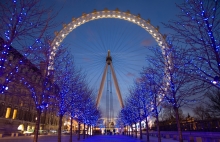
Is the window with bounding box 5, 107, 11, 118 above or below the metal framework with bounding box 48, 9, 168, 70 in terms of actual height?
below

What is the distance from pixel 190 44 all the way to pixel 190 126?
17.1 meters

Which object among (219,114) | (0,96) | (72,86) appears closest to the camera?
(72,86)

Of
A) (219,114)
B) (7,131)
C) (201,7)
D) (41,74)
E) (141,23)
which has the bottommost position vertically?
(7,131)

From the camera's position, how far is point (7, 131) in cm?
3656

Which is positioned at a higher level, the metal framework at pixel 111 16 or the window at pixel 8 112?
the metal framework at pixel 111 16

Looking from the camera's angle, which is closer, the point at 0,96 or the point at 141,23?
the point at 0,96

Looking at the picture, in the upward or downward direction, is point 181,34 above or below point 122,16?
below

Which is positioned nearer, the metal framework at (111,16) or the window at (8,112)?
the metal framework at (111,16)

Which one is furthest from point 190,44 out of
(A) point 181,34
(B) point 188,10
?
(B) point 188,10

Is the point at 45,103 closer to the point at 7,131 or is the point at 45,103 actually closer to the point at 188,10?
the point at 188,10

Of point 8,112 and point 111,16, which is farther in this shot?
point 111,16

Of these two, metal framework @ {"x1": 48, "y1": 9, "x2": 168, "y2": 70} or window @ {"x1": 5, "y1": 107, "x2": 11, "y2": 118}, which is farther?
window @ {"x1": 5, "y1": 107, "x2": 11, "y2": 118}

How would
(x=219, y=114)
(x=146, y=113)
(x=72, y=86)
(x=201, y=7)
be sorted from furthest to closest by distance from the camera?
(x=219, y=114), (x=146, y=113), (x=72, y=86), (x=201, y=7)

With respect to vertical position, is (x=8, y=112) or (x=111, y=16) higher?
(x=111, y=16)
